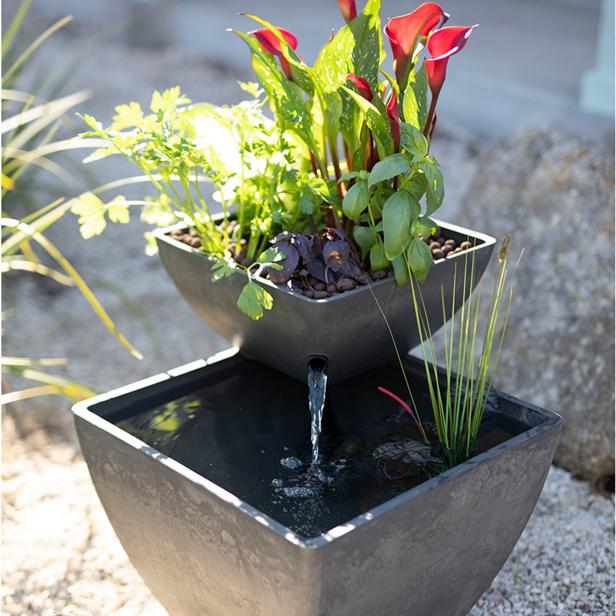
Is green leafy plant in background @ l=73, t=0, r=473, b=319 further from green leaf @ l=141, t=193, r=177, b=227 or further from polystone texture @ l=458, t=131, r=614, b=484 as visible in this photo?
polystone texture @ l=458, t=131, r=614, b=484

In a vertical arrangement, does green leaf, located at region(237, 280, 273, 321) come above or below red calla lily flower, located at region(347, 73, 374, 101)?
below

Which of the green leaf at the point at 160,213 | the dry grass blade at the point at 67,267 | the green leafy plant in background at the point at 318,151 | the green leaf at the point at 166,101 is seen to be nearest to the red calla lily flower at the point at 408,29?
the green leafy plant in background at the point at 318,151

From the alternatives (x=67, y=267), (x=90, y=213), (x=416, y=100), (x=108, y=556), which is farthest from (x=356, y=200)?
(x=108, y=556)

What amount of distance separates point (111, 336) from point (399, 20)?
1.81 meters

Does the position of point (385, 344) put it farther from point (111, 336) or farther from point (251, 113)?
point (111, 336)

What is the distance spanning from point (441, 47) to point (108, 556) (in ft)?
3.97

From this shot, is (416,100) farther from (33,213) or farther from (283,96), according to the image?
(33,213)

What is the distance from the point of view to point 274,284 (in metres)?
1.43

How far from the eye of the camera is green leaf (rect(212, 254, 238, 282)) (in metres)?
1.40

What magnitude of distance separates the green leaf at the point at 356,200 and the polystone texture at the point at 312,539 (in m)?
0.39

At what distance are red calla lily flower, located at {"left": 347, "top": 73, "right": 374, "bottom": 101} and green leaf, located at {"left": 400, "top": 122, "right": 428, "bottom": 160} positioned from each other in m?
0.11

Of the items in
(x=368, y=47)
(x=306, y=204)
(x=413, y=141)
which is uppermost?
(x=368, y=47)

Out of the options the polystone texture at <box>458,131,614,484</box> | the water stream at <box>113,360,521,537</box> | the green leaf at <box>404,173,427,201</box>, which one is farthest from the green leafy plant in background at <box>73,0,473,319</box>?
the polystone texture at <box>458,131,614,484</box>

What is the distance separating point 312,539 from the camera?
1.14 metres
